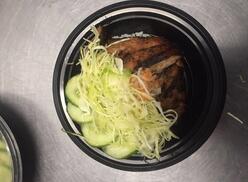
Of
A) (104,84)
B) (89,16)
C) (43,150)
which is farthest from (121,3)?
(43,150)

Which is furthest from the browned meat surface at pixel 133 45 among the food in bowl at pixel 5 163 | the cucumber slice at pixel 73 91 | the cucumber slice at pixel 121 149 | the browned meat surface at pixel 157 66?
the food in bowl at pixel 5 163

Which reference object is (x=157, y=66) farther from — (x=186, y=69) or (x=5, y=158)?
(x=5, y=158)

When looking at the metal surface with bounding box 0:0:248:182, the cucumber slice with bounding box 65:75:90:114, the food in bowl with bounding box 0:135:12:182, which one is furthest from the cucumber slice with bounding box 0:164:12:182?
the cucumber slice with bounding box 65:75:90:114

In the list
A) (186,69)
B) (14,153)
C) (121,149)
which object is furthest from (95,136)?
(186,69)

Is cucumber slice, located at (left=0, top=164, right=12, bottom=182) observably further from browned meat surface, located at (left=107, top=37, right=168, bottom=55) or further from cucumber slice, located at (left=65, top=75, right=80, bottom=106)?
browned meat surface, located at (left=107, top=37, right=168, bottom=55)

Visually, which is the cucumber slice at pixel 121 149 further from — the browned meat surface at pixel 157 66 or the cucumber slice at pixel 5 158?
the cucumber slice at pixel 5 158

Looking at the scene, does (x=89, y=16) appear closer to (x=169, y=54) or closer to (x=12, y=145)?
(x=169, y=54)
